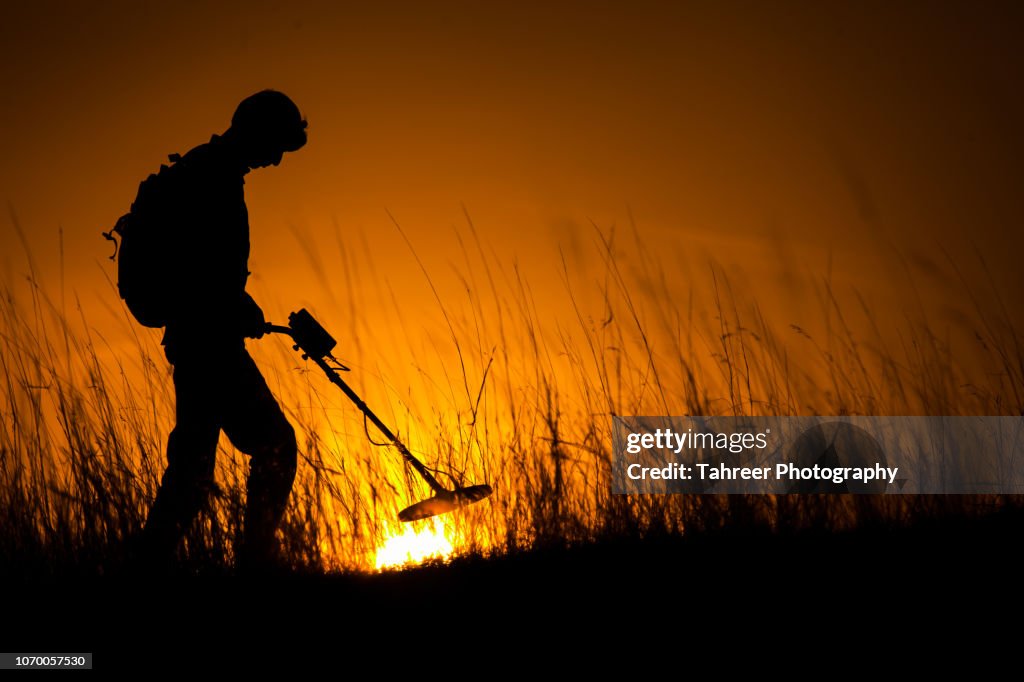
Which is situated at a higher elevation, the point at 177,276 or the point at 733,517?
the point at 177,276

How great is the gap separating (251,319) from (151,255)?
0.36 meters

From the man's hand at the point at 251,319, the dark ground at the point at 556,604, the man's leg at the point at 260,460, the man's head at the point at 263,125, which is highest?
the man's head at the point at 263,125

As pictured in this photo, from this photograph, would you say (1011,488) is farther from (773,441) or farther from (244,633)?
(244,633)

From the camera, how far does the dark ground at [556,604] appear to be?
2393mm

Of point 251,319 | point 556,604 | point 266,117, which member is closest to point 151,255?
point 251,319

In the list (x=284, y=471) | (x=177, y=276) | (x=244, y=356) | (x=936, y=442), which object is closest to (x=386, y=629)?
(x=284, y=471)

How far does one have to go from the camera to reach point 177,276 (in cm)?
299

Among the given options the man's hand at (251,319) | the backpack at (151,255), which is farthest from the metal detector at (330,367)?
the backpack at (151,255)

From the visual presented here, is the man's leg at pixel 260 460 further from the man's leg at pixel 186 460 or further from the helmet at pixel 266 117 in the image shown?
the helmet at pixel 266 117

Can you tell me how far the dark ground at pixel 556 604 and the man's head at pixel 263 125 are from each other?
137 centimetres

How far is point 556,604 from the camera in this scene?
2625mm

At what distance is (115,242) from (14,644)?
1.28m

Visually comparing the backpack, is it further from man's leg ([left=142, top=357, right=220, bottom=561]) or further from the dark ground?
the dark ground

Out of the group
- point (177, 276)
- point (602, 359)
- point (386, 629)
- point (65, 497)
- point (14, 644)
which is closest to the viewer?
point (386, 629)
